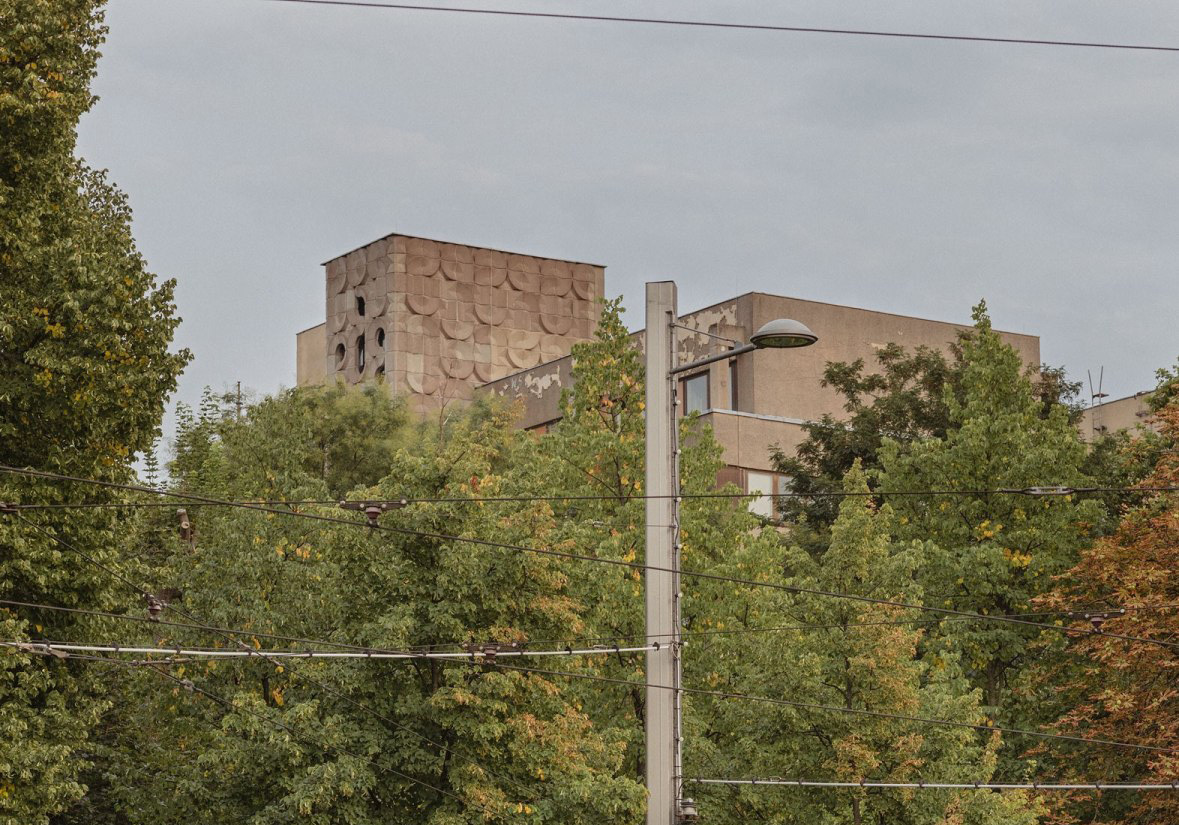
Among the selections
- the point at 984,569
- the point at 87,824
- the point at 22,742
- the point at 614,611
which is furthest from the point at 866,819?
the point at 87,824

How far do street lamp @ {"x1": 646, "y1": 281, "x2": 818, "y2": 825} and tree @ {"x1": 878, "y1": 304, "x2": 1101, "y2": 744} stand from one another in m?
15.4

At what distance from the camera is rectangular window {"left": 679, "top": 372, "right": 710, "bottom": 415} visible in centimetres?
6019

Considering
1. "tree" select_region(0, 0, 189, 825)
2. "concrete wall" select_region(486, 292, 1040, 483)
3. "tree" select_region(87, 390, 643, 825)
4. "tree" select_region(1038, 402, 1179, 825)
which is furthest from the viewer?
"concrete wall" select_region(486, 292, 1040, 483)

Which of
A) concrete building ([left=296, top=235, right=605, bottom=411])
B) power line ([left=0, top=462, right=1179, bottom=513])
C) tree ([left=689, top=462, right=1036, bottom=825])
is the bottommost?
tree ([left=689, top=462, right=1036, bottom=825])

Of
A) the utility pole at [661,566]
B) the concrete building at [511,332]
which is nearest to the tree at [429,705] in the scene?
the utility pole at [661,566]

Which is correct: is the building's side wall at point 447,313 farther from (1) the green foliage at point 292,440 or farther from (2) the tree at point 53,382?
(2) the tree at point 53,382

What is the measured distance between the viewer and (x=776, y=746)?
2717cm

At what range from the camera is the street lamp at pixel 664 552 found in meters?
17.7

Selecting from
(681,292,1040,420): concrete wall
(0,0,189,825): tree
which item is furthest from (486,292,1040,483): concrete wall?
(0,0,189,825): tree

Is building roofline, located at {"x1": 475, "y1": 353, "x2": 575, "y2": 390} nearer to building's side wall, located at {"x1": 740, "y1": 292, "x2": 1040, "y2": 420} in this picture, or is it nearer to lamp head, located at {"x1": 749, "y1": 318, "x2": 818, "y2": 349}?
building's side wall, located at {"x1": 740, "y1": 292, "x2": 1040, "y2": 420}

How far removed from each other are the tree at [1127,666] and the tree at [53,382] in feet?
49.6

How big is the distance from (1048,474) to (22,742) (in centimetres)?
2021

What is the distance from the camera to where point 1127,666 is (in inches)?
1166

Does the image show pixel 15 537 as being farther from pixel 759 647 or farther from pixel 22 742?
pixel 759 647
